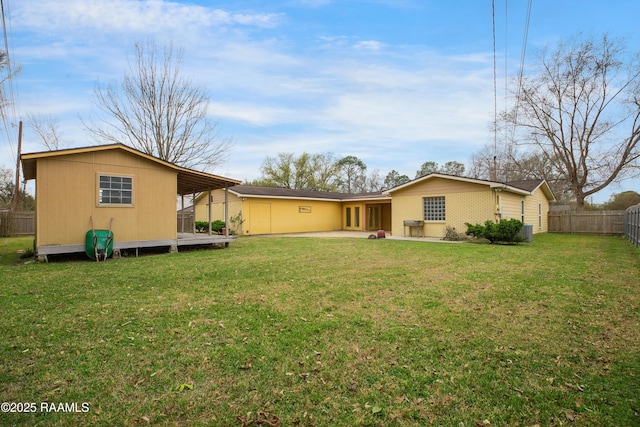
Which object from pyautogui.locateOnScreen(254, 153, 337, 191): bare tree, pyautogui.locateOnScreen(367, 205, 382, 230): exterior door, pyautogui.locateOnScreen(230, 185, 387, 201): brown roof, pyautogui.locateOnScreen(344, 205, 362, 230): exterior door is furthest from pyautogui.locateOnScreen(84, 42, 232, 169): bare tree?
pyautogui.locateOnScreen(254, 153, 337, 191): bare tree

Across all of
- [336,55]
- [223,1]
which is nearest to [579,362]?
→ [223,1]

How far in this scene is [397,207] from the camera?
18.3 meters

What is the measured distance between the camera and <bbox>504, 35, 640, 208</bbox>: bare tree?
2200 cm

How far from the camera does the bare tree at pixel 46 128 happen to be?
Answer: 22.1 m

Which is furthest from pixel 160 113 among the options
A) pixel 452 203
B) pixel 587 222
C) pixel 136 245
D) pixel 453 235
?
pixel 587 222

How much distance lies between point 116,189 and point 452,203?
46.2ft

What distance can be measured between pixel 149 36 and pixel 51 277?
16.9m

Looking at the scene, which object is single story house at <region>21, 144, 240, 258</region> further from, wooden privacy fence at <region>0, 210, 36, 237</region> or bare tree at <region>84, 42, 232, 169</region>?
wooden privacy fence at <region>0, 210, 36, 237</region>

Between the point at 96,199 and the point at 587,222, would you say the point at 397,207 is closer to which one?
the point at 587,222

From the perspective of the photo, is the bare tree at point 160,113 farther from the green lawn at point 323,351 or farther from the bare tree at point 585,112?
the bare tree at point 585,112

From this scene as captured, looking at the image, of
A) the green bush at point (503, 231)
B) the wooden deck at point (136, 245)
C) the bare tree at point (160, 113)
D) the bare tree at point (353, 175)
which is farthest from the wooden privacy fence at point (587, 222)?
the bare tree at point (353, 175)

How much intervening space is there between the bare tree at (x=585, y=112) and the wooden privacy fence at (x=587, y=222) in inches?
182

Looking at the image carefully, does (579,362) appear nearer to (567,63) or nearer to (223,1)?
(223,1)

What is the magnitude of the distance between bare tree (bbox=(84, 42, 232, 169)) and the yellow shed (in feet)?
40.0
